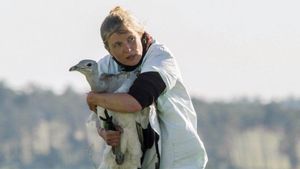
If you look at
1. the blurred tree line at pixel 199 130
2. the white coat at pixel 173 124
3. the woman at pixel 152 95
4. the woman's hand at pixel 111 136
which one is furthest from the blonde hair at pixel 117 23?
the blurred tree line at pixel 199 130

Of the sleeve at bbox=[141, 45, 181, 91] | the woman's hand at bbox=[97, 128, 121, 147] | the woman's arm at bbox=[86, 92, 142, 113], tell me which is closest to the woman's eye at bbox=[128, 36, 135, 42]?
the sleeve at bbox=[141, 45, 181, 91]

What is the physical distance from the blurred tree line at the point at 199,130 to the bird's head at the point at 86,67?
79352mm

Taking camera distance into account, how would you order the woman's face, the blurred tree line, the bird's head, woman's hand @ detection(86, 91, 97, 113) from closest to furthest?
the bird's head
the woman's face
woman's hand @ detection(86, 91, 97, 113)
the blurred tree line

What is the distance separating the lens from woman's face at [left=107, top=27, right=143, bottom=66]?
9.26 metres

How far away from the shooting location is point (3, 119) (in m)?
104

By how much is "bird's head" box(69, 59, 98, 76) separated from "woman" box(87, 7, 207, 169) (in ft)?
0.55

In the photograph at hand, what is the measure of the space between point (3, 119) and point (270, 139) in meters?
18.1

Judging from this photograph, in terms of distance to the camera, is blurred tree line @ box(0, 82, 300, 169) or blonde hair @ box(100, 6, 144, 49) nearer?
blonde hair @ box(100, 6, 144, 49)

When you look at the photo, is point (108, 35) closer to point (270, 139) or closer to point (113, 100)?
point (113, 100)

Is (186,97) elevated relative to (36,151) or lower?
elevated

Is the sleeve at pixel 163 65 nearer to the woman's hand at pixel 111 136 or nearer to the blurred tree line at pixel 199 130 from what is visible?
the woman's hand at pixel 111 136

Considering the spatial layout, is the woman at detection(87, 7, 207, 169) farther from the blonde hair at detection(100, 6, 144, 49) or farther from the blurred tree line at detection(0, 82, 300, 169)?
the blurred tree line at detection(0, 82, 300, 169)

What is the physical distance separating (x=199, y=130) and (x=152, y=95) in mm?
84466

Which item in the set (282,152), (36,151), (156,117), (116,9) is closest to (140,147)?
(156,117)
